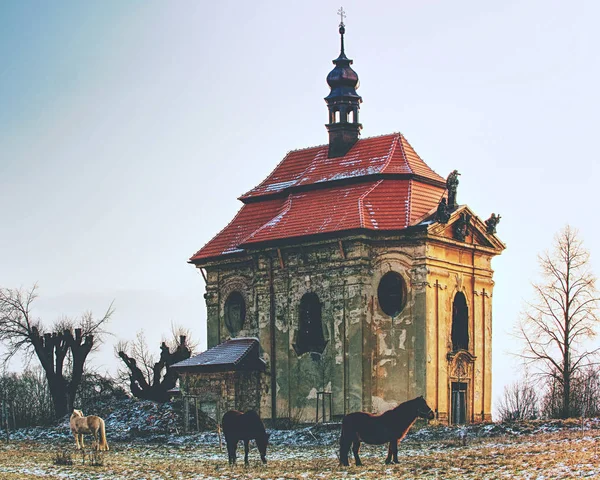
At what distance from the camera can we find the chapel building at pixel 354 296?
122 feet

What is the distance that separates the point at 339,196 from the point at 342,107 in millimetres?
4884

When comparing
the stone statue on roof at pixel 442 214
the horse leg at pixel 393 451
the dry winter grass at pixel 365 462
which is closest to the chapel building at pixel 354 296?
the stone statue on roof at pixel 442 214

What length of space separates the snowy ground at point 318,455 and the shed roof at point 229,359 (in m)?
1.95

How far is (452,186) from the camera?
38.3 meters

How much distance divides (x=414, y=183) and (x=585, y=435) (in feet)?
40.1

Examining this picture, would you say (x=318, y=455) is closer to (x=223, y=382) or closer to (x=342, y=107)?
(x=223, y=382)

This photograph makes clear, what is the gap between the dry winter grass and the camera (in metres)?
23.5

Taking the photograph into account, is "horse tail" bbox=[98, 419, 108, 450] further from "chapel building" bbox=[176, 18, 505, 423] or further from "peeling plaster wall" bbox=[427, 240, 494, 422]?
"peeling plaster wall" bbox=[427, 240, 494, 422]

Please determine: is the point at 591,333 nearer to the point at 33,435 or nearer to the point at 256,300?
the point at 256,300

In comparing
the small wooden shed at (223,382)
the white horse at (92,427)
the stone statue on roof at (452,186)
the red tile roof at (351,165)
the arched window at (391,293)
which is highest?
the red tile roof at (351,165)

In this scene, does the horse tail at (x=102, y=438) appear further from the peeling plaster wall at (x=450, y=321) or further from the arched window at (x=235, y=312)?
the arched window at (x=235, y=312)

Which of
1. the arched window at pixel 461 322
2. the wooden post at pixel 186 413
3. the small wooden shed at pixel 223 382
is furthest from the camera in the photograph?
the small wooden shed at pixel 223 382

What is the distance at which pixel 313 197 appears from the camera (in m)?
40.9

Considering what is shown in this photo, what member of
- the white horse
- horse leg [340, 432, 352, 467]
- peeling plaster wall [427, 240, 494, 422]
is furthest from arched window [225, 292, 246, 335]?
horse leg [340, 432, 352, 467]
